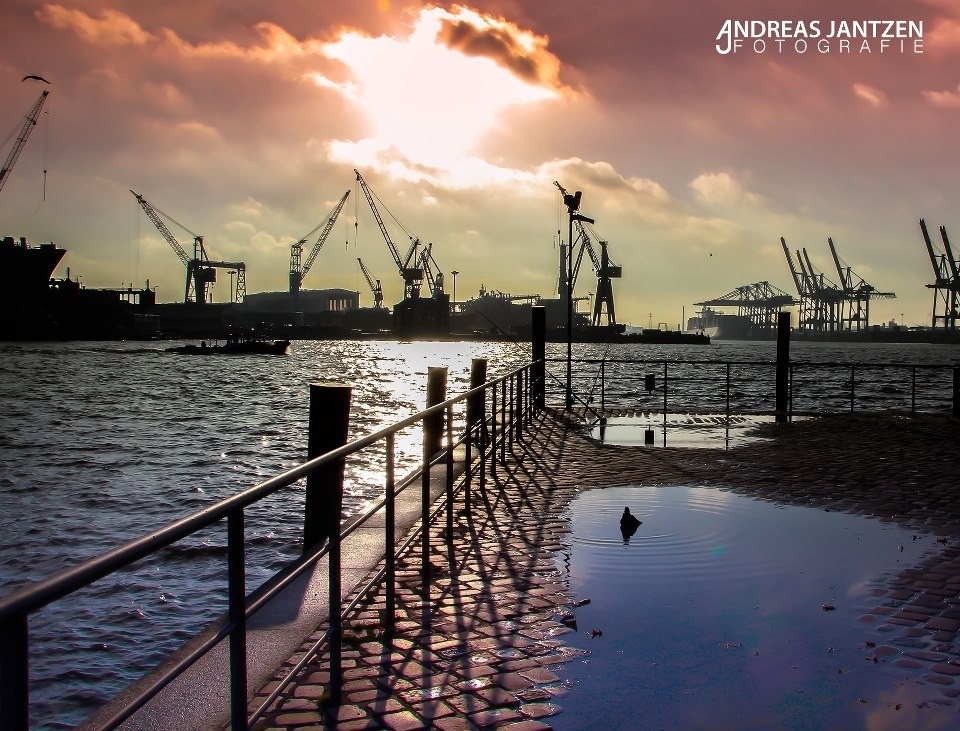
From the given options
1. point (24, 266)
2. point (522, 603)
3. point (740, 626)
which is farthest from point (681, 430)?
point (24, 266)

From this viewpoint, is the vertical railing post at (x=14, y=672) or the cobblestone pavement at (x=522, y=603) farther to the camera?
the cobblestone pavement at (x=522, y=603)

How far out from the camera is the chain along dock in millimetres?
2836

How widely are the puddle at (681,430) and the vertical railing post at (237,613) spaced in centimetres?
1129

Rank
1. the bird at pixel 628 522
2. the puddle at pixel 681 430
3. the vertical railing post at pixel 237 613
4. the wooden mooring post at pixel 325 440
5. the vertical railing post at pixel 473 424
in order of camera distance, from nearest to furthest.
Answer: the vertical railing post at pixel 237 613 < the wooden mooring post at pixel 325 440 < the bird at pixel 628 522 < the vertical railing post at pixel 473 424 < the puddle at pixel 681 430

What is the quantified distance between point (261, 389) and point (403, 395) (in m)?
8.73

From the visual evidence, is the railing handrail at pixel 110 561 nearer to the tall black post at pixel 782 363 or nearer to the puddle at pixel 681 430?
the puddle at pixel 681 430

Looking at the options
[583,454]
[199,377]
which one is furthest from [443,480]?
[199,377]

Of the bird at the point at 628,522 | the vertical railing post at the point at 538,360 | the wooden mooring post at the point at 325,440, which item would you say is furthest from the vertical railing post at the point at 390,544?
the vertical railing post at the point at 538,360

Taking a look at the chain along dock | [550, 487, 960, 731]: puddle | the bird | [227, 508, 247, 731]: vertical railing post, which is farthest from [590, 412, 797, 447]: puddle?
[227, 508, 247, 731]: vertical railing post

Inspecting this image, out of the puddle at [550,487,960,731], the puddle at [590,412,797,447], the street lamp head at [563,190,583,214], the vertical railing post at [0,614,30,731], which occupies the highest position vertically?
the street lamp head at [563,190,583,214]

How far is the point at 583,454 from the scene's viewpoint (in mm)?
12406

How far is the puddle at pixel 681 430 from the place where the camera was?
46.2ft

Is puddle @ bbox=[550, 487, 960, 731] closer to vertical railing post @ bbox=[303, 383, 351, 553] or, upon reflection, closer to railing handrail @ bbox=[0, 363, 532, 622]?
railing handrail @ bbox=[0, 363, 532, 622]

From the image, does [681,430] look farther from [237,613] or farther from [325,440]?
[237,613]
